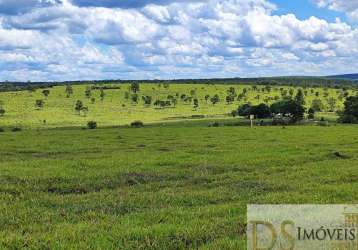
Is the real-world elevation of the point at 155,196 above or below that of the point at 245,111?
above

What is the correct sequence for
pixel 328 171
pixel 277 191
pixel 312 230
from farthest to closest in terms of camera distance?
pixel 328 171
pixel 277 191
pixel 312 230

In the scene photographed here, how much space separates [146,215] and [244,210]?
98.4 inches

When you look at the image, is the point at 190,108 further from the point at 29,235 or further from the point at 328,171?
the point at 29,235

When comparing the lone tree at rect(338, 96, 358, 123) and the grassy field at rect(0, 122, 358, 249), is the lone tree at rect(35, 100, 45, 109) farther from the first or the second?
the grassy field at rect(0, 122, 358, 249)

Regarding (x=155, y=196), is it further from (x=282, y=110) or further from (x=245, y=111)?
(x=245, y=111)

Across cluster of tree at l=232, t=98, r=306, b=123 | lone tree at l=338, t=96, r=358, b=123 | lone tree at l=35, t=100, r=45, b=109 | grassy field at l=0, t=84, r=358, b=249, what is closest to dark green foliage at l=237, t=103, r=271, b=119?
cluster of tree at l=232, t=98, r=306, b=123

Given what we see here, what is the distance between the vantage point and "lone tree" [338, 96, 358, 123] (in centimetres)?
10550

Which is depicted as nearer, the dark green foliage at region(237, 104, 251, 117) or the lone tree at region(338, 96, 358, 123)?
the lone tree at region(338, 96, 358, 123)

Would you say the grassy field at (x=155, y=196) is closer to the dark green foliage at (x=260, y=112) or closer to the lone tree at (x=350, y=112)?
the lone tree at (x=350, y=112)

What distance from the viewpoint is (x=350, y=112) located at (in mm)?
110188

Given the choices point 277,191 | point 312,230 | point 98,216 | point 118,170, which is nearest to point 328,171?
point 277,191

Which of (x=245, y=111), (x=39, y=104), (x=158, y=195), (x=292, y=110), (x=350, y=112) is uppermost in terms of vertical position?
(x=158, y=195)

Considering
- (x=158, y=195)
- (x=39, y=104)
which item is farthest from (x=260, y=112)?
(x=158, y=195)

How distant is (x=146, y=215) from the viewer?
12.4 metres
